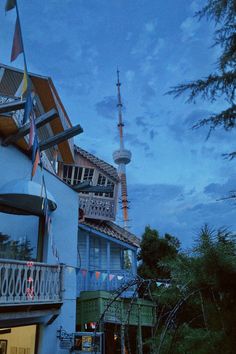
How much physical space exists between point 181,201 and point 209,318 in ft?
107

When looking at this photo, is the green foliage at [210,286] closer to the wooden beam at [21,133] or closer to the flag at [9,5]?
the flag at [9,5]

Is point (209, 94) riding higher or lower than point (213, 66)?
lower

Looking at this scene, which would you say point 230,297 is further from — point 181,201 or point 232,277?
point 181,201

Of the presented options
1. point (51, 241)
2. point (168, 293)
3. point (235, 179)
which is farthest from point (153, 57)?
point (168, 293)

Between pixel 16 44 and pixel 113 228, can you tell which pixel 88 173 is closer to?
pixel 113 228

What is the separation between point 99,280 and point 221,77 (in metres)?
10.7

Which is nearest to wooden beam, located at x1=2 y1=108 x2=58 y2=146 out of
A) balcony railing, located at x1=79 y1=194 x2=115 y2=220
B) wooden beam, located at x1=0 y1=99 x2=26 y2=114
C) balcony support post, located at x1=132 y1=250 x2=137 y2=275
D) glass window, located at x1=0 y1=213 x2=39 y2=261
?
wooden beam, located at x1=0 y1=99 x2=26 y2=114

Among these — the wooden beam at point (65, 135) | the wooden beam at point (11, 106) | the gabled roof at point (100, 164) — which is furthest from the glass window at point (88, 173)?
the wooden beam at point (11, 106)

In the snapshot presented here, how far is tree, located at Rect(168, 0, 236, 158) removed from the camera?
5.61 meters

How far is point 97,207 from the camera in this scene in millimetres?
19984

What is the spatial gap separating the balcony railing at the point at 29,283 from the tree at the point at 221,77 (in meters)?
5.45

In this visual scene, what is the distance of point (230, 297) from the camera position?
3.10m

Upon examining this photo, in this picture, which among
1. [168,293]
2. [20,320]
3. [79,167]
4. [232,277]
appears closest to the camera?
[232,277]

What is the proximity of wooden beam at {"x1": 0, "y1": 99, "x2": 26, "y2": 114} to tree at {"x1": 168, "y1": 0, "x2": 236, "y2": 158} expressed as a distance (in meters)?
4.86
